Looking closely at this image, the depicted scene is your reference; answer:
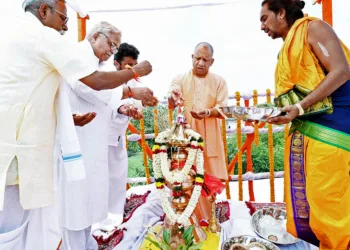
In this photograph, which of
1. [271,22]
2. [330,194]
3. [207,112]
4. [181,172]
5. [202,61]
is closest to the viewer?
[330,194]

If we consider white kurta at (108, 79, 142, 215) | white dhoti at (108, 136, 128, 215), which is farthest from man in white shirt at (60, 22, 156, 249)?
white dhoti at (108, 136, 128, 215)

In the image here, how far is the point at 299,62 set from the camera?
1.94 meters

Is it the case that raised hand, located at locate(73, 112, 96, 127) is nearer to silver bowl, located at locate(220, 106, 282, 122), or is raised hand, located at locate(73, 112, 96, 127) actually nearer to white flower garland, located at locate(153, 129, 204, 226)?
Result: white flower garland, located at locate(153, 129, 204, 226)

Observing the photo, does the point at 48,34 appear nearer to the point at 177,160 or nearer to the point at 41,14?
the point at 41,14

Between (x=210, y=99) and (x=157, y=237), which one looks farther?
(x=210, y=99)

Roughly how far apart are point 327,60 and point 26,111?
1920 millimetres

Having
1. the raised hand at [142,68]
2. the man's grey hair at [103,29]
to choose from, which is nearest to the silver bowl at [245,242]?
the raised hand at [142,68]

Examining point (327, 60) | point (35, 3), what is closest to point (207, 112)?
point (327, 60)

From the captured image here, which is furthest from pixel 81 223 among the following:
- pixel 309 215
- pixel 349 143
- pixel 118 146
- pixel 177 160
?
pixel 349 143

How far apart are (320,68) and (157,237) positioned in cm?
191

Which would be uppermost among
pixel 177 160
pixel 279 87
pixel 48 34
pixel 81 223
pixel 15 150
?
pixel 48 34

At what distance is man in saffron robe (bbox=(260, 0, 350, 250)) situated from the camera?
185 centimetres

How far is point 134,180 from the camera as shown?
453cm

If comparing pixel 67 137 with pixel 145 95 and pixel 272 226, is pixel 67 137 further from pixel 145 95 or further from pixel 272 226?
pixel 272 226
